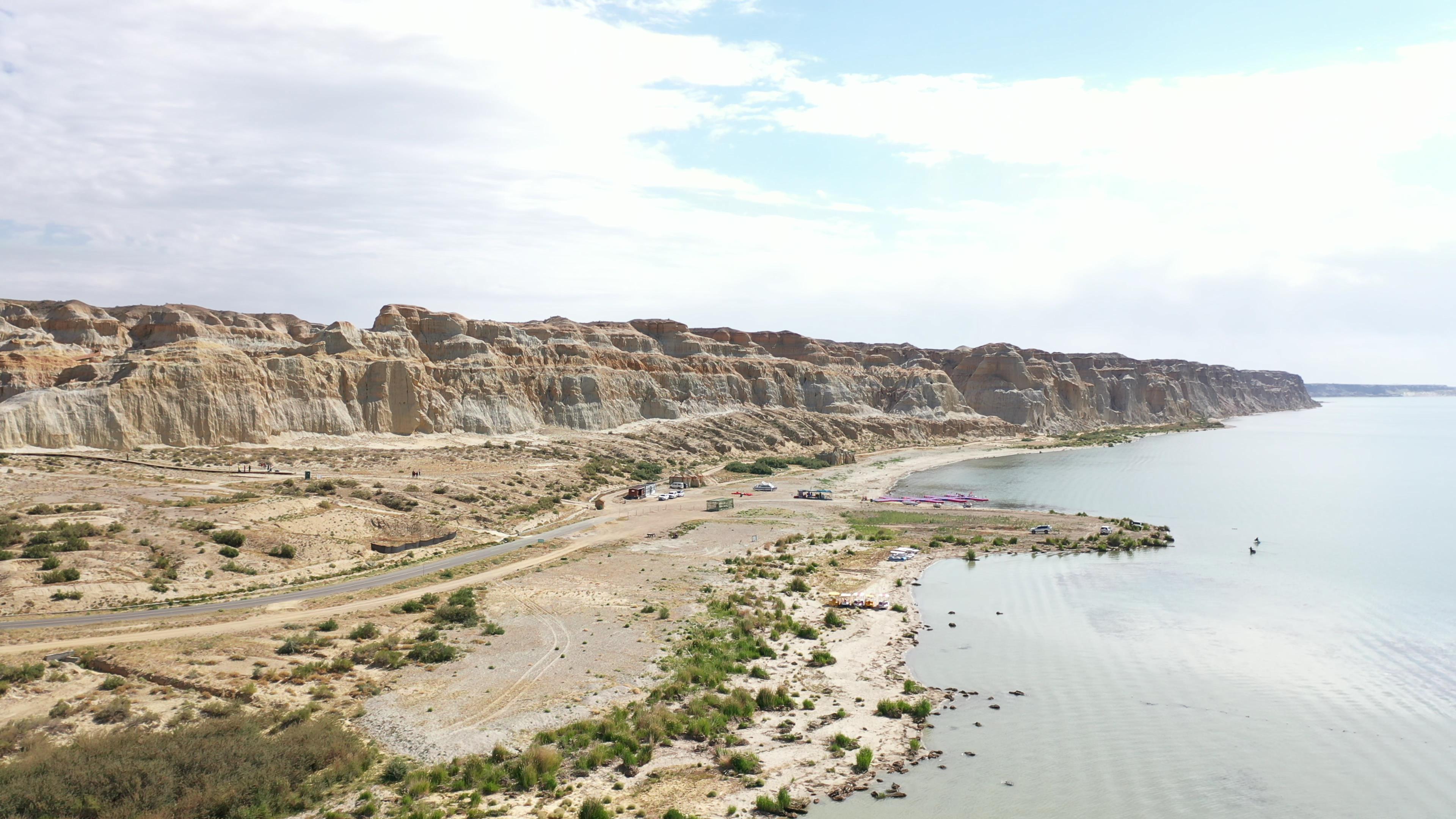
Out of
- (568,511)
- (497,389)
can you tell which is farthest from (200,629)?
(497,389)

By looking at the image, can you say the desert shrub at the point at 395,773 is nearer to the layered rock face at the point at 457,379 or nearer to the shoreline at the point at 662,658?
the shoreline at the point at 662,658

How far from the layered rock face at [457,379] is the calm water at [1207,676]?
53.0m

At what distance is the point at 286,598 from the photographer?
2948 centimetres

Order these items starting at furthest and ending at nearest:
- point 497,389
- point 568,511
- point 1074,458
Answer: point 1074,458
point 497,389
point 568,511

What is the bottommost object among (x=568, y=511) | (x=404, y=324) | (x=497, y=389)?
(x=568, y=511)

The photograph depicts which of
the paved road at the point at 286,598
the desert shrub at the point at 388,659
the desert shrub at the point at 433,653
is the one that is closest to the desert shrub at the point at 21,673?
the paved road at the point at 286,598

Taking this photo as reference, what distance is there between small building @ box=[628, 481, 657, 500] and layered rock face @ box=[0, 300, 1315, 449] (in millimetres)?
21097

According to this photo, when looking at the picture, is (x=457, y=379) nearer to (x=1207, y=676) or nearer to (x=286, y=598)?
(x=286, y=598)

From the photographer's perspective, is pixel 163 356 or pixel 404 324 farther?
pixel 404 324

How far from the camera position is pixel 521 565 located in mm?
37031

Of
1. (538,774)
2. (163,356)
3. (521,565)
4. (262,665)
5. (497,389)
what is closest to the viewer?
(538,774)

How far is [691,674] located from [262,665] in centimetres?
1167

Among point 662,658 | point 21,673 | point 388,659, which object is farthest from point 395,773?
point 21,673

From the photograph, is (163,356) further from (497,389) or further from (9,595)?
(9,595)
